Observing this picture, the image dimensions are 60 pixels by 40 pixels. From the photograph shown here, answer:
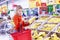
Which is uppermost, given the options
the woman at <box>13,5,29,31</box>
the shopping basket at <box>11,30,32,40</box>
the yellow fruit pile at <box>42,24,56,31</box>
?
the woman at <box>13,5,29,31</box>

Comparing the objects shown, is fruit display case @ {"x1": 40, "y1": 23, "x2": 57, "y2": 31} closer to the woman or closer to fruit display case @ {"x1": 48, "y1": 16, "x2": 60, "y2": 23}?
fruit display case @ {"x1": 48, "y1": 16, "x2": 60, "y2": 23}

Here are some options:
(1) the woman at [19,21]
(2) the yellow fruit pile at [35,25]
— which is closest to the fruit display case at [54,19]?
(2) the yellow fruit pile at [35,25]

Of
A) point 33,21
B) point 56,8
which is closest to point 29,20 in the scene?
point 33,21

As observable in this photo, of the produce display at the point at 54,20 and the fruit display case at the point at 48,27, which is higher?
the produce display at the point at 54,20

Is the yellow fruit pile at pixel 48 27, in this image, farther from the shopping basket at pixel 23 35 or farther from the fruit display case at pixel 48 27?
the shopping basket at pixel 23 35

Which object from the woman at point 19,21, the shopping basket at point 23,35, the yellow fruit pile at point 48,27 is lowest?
the shopping basket at point 23,35

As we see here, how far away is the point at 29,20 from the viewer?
5.90 ft

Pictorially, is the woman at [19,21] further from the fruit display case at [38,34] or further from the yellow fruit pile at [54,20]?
the yellow fruit pile at [54,20]

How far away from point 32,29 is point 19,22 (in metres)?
0.17

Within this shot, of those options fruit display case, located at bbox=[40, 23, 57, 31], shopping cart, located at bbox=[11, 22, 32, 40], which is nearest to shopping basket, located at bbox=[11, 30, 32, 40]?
shopping cart, located at bbox=[11, 22, 32, 40]

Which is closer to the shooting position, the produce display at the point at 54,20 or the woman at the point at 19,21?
the produce display at the point at 54,20

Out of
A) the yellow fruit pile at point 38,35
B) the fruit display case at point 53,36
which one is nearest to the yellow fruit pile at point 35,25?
the yellow fruit pile at point 38,35

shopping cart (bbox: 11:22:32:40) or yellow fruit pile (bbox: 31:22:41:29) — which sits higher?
yellow fruit pile (bbox: 31:22:41:29)

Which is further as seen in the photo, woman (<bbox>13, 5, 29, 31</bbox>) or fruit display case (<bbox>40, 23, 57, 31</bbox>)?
woman (<bbox>13, 5, 29, 31</bbox>)
